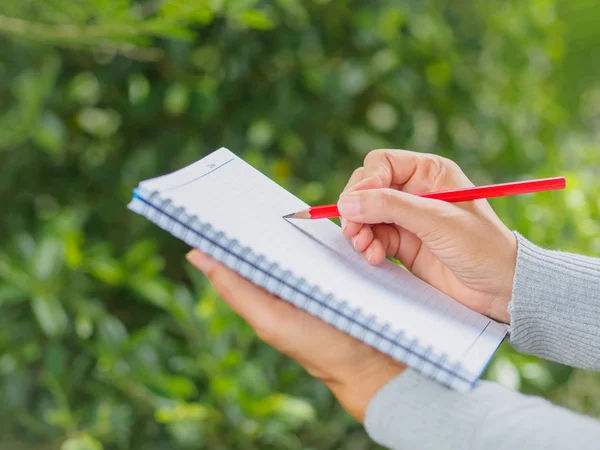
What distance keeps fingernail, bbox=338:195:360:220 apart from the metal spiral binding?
4.1 inches

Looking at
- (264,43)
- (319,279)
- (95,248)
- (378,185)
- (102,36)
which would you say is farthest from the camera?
(264,43)

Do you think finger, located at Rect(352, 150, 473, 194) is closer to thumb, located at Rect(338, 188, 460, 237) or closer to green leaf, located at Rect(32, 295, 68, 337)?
thumb, located at Rect(338, 188, 460, 237)

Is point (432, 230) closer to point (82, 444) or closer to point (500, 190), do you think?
point (500, 190)

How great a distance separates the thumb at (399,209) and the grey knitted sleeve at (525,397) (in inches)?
3.7

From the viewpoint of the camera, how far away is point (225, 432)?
98cm

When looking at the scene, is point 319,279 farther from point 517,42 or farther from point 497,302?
point 517,42

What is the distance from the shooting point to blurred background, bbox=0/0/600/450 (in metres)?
0.92

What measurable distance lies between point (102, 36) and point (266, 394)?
0.57 m

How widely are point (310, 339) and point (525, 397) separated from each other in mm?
185

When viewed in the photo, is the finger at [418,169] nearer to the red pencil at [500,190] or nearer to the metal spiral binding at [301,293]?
the red pencil at [500,190]

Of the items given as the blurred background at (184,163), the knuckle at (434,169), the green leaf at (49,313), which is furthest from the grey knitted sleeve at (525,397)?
the green leaf at (49,313)

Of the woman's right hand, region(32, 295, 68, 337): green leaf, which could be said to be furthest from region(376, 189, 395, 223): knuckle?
region(32, 295, 68, 337): green leaf

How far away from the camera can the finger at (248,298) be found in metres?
0.54

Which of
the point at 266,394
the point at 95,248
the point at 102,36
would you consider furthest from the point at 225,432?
the point at 102,36
